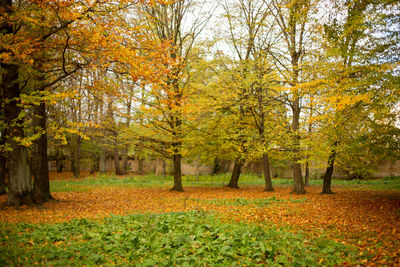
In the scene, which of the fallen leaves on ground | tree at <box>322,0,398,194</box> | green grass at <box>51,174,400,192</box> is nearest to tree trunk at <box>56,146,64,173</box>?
green grass at <box>51,174,400,192</box>

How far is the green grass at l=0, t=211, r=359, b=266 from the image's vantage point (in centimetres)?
479

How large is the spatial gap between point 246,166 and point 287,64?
706 inches

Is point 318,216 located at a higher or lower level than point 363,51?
lower

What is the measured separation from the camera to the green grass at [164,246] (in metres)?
4.79

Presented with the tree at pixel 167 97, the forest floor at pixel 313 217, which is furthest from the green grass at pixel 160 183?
the forest floor at pixel 313 217

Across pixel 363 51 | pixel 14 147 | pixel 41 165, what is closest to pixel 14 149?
pixel 14 147

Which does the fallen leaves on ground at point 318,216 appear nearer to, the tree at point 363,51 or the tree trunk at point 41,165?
the tree trunk at point 41,165

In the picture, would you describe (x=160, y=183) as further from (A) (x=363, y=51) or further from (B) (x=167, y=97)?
→ (A) (x=363, y=51)

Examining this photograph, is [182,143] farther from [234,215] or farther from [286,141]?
[234,215]

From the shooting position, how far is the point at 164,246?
18.1ft

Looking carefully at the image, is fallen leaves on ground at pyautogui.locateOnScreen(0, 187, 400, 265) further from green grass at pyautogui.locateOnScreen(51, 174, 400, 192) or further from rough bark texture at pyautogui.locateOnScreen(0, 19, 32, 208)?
green grass at pyautogui.locateOnScreen(51, 174, 400, 192)

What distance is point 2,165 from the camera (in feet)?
46.3

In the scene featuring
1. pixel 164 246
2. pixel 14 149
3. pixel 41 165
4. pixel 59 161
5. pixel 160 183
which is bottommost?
pixel 160 183

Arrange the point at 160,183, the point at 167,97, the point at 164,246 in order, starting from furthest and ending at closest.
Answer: the point at 160,183
the point at 167,97
the point at 164,246
